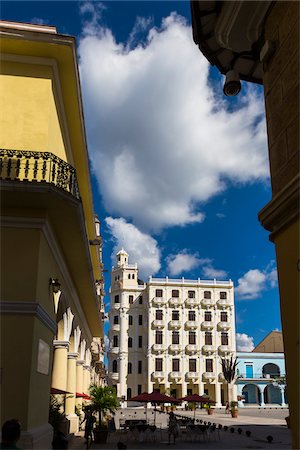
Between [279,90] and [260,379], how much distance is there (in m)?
66.1

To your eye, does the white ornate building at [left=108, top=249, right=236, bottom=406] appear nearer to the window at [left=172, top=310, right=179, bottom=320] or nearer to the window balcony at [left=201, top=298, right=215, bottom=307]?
the window balcony at [left=201, top=298, right=215, bottom=307]

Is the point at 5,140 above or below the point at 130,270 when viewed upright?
below

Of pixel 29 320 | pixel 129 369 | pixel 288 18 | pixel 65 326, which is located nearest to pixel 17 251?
pixel 29 320

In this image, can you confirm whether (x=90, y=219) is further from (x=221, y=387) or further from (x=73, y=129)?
(x=221, y=387)

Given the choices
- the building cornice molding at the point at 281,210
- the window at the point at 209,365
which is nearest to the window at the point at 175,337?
the window at the point at 209,365

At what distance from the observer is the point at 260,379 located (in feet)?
218

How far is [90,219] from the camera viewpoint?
22.3 m

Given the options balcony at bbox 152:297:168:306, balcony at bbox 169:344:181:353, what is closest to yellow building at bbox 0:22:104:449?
balcony at bbox 152:297:168:306

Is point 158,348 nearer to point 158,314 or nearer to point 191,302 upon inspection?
point 158,314

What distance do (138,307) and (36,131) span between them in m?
60.9

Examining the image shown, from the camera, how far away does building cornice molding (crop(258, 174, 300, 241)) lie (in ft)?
18.0

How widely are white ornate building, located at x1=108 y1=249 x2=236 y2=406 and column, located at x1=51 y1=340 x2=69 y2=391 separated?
173 ft

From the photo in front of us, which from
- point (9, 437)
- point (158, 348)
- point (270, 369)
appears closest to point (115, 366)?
point (158, 348)

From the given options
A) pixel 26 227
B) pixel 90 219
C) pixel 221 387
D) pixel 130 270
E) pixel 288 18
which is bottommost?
pixel 221 387
